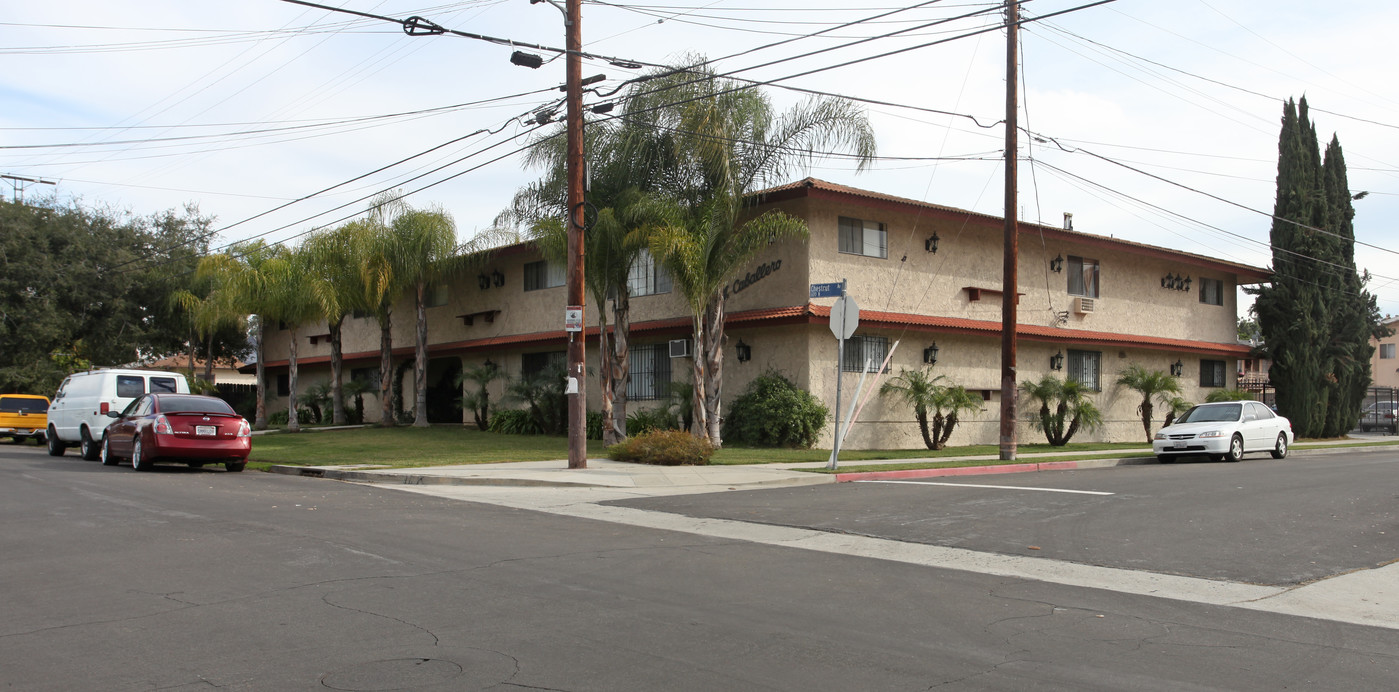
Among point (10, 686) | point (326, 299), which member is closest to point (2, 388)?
point (326, 299)

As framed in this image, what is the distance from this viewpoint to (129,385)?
73.8 ft

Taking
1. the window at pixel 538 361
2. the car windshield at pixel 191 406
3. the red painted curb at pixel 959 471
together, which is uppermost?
the window at pixel 538 361

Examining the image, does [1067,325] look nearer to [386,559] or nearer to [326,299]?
[326,299]

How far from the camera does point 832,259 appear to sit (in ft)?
81.0

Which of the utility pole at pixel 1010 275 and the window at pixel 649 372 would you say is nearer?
the utility pole at pixel 1010 275

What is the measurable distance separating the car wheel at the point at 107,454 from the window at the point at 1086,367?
25.0m

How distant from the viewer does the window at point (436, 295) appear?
35.4 metres

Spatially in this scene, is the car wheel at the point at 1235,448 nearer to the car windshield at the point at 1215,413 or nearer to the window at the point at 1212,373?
the car windshield at the point at 1215,413

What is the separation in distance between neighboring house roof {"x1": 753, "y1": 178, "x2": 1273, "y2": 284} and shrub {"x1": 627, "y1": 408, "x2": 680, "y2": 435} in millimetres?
5739

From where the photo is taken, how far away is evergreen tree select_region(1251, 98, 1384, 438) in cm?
3578

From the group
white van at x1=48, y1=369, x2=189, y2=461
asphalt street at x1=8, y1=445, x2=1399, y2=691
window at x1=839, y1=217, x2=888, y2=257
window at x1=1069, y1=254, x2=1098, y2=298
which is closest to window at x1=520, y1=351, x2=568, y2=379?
window at x1=839, y1=217, x2=888, y2=257

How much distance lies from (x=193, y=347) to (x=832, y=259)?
32939mm

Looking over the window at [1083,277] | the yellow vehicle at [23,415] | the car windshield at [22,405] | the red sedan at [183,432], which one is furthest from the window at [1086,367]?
the car windshield at [22,405]

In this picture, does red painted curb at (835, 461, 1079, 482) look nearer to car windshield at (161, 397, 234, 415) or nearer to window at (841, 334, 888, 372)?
window at (841, 334, 888, 372)
